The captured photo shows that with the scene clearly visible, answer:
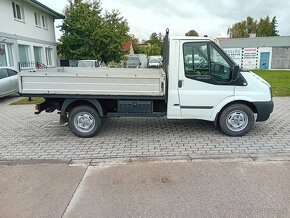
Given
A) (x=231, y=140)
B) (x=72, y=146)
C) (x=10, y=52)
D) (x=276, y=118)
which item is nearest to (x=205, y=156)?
(x=231, y=140)

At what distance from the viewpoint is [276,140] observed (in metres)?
5.60

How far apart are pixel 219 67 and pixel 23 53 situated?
16.0m

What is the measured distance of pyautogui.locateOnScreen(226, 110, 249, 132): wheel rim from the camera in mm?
5789

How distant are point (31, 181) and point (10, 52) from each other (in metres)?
14.5

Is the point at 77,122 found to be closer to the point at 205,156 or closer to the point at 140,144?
the point at 140,144

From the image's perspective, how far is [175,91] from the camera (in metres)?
5.60

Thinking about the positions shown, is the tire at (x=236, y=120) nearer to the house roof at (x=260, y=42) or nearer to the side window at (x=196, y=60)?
the side window at (x=196, y=60)

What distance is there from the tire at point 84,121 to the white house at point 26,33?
11642 millimetres

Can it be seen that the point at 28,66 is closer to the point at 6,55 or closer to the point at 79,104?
the point at 6,55

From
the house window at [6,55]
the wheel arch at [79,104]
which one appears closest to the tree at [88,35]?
the house window at [6,55]

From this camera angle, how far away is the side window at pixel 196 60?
5.47 m

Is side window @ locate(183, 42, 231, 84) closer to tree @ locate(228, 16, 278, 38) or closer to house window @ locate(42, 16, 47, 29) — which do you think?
house window @ locate(42, 16, 47, 29)

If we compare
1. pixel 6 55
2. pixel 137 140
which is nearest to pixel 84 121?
pixel 137 140

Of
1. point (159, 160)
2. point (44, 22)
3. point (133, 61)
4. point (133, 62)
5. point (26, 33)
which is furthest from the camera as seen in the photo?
point (133, 61)
